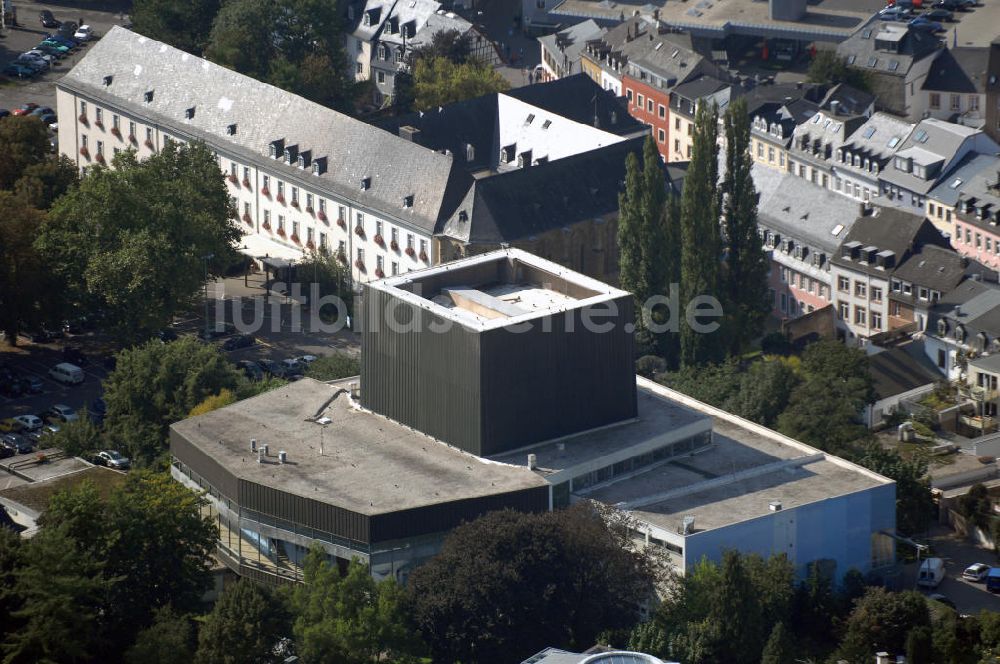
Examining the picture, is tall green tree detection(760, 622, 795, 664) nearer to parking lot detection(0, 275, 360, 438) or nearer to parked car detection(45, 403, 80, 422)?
parking lot detection(0, 275, 360, 438)

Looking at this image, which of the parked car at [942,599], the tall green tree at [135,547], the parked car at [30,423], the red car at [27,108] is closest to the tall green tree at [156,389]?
the parked car at [30,423]

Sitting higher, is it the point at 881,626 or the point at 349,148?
the point at 349,148

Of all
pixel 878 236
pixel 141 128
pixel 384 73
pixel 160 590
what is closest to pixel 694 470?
pixel 160 590

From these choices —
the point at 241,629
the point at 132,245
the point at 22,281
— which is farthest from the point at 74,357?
the point at 241,629

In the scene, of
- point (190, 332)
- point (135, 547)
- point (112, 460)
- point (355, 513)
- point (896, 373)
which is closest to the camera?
point (135, 547)

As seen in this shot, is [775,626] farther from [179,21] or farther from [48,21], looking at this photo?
[48,21]
